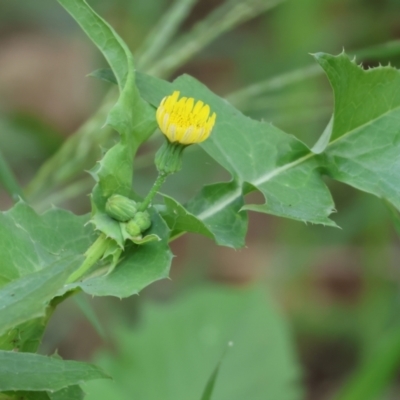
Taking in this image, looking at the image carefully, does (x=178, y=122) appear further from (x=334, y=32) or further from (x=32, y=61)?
(x=32, y=61)

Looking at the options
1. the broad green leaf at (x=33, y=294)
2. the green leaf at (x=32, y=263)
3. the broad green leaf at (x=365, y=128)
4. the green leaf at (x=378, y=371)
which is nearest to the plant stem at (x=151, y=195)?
the green leaf at (x=32, y=263)

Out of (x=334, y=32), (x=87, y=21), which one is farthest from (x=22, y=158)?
(x=87, y=21)

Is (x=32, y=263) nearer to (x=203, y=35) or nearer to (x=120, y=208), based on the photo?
(x=120, y=208)

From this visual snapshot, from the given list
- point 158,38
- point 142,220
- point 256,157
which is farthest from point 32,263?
point 158,38

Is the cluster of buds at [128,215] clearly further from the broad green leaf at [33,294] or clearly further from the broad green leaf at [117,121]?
the broad green leaf at [33,294]

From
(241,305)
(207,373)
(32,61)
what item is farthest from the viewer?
(32,61)

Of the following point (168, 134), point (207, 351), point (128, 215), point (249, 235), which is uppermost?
point (168, 134)

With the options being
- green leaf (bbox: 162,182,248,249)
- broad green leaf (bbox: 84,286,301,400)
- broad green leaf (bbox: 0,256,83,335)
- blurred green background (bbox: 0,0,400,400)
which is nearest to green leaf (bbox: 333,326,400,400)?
blurred green background (bbox: 0,0,400,400)

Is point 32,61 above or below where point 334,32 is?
below
